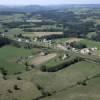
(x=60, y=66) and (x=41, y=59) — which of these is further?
(x=41, y=59)

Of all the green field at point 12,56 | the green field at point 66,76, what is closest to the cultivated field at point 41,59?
the green field at point 12,56

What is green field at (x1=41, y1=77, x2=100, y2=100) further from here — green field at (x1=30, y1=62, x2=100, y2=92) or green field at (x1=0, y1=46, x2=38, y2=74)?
green field at (x1=0, y1=46, x2=38, y2=74)

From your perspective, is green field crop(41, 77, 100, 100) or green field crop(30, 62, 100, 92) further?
green field crop(30, 62, 100, 92)

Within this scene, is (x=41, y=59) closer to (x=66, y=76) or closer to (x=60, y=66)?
(x=60, y=66)

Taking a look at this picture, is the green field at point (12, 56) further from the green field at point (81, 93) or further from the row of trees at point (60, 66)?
the green field at point (81, 93)

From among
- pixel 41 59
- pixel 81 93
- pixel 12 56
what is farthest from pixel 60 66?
pixel 12 56

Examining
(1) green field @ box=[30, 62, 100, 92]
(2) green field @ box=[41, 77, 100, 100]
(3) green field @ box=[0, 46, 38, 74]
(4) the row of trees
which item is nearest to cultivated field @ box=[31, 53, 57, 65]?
(3) green field @ box=[0, 46, 38, 74]

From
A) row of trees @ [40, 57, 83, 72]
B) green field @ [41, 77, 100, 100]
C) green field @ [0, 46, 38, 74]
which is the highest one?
green field @ [41, 77, 100, 100]

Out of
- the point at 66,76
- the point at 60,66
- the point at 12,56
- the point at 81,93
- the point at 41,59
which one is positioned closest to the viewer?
the point at 81,93

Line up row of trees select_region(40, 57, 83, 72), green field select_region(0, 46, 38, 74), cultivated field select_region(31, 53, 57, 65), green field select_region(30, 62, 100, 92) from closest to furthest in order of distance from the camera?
green field select_region(30, 62, 100, 92) → row of trees select_region(40, 57, 83, 72) → green field select_region(0, 46, 38, 74) → cultivated field select_region(31, 53, 57, 65)

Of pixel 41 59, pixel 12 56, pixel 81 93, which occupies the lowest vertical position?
pixel 12 56

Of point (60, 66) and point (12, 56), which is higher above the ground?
point (60, 66)

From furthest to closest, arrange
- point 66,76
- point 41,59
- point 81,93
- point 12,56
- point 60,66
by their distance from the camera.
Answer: point 12,56
point 41,59
point 60,66
point 66,76
point 81,93
